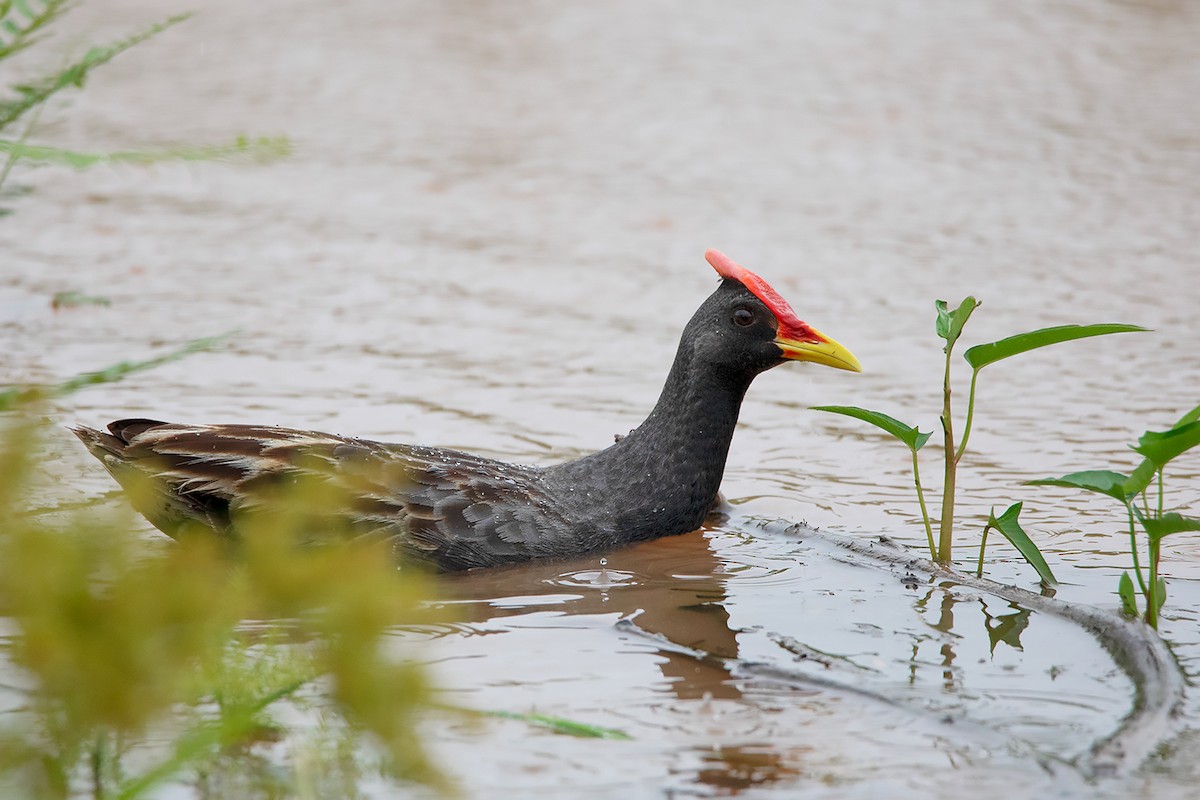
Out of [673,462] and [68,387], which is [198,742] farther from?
[673,462]

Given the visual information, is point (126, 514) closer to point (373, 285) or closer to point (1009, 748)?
point (1009, 748)

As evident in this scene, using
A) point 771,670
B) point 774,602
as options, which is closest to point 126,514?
point 771,670

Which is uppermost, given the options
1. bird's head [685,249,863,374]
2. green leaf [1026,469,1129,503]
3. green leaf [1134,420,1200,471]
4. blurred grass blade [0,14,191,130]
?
blurred grass blade [0,14,191,130]

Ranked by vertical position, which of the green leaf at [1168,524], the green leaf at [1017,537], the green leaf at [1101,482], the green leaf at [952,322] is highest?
the green leaf at [952,322]

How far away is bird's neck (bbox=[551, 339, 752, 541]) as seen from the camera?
6352mm

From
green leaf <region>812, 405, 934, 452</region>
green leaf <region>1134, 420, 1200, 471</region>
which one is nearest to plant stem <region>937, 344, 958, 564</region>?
green leaf <region>812, 405, 934, 452</region>

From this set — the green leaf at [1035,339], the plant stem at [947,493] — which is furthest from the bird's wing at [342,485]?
the green leaf at [1035,339]

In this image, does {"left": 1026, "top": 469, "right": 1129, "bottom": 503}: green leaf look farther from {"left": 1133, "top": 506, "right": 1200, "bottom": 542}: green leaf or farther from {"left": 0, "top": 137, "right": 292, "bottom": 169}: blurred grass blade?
{"left": 0, "top": 137, "right": 292, "bottom": 169}: blurred grass blade

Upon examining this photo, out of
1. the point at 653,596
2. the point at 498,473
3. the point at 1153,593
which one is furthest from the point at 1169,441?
the point at 498,473

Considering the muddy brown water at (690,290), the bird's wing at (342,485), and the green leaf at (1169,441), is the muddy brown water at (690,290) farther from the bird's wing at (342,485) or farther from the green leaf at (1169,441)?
the green leaf at (1169,441)

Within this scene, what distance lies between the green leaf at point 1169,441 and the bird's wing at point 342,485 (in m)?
2.47

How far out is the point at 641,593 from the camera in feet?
19.0

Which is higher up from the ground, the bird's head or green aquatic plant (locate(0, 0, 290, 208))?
green aquatic plant (locate(0, 0, 290, 208))

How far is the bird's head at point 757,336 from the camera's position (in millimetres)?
6410
